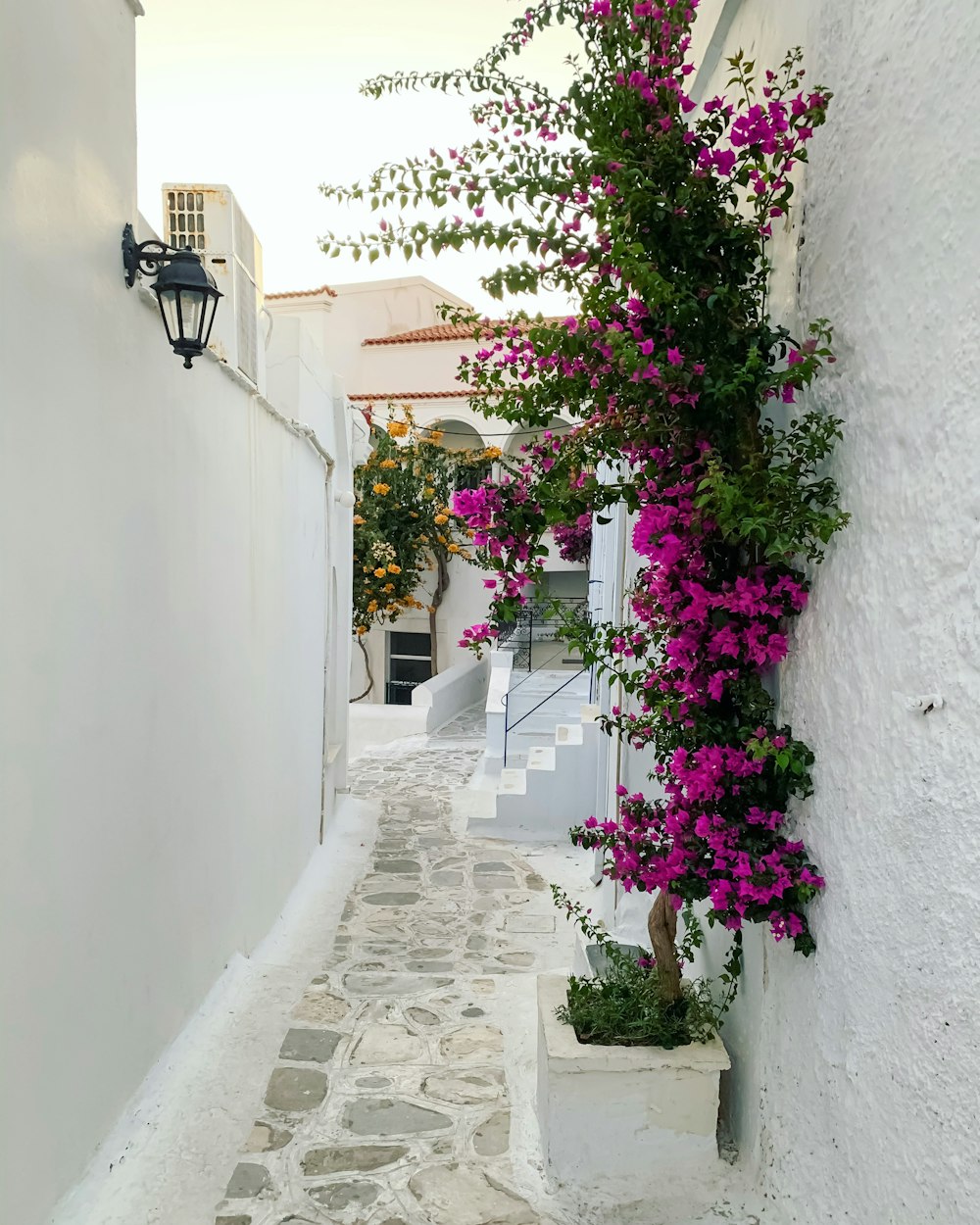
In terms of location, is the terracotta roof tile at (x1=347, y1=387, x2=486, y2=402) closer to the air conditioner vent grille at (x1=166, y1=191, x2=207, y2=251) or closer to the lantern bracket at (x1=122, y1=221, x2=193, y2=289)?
the air conditioner vent grille at (x1=166, y1=191, x2=207, y2=251)

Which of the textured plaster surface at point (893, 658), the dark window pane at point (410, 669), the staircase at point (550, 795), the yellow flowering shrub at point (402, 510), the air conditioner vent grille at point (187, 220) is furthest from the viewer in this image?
the dark window pane at point (410, 669)

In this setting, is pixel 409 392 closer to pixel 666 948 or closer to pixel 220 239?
pixel 220 239

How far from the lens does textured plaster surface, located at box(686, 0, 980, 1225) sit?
1.92 metres

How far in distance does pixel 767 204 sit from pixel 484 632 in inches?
64.4

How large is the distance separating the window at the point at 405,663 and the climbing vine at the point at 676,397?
1797 centimetres

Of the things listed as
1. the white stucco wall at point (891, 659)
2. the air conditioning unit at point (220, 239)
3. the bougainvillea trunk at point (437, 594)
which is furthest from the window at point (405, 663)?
the white stucco wall at point (891, 659)

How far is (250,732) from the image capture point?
5840 mm

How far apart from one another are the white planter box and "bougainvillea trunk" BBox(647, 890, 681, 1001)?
0.72ft

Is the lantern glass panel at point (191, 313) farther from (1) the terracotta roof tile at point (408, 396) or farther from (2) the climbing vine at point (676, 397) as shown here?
(1) the terracotta roof tile at point (408, 396)

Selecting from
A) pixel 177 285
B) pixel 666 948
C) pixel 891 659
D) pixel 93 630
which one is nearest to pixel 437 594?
pixel 177 285

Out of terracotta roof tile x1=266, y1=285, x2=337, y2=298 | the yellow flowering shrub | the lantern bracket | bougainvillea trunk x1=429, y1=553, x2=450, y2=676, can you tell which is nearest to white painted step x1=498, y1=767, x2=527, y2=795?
the lantern bracket

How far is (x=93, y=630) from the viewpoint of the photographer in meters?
3.14

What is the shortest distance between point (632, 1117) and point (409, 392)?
19.6 m

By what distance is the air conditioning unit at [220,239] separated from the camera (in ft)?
19.1
